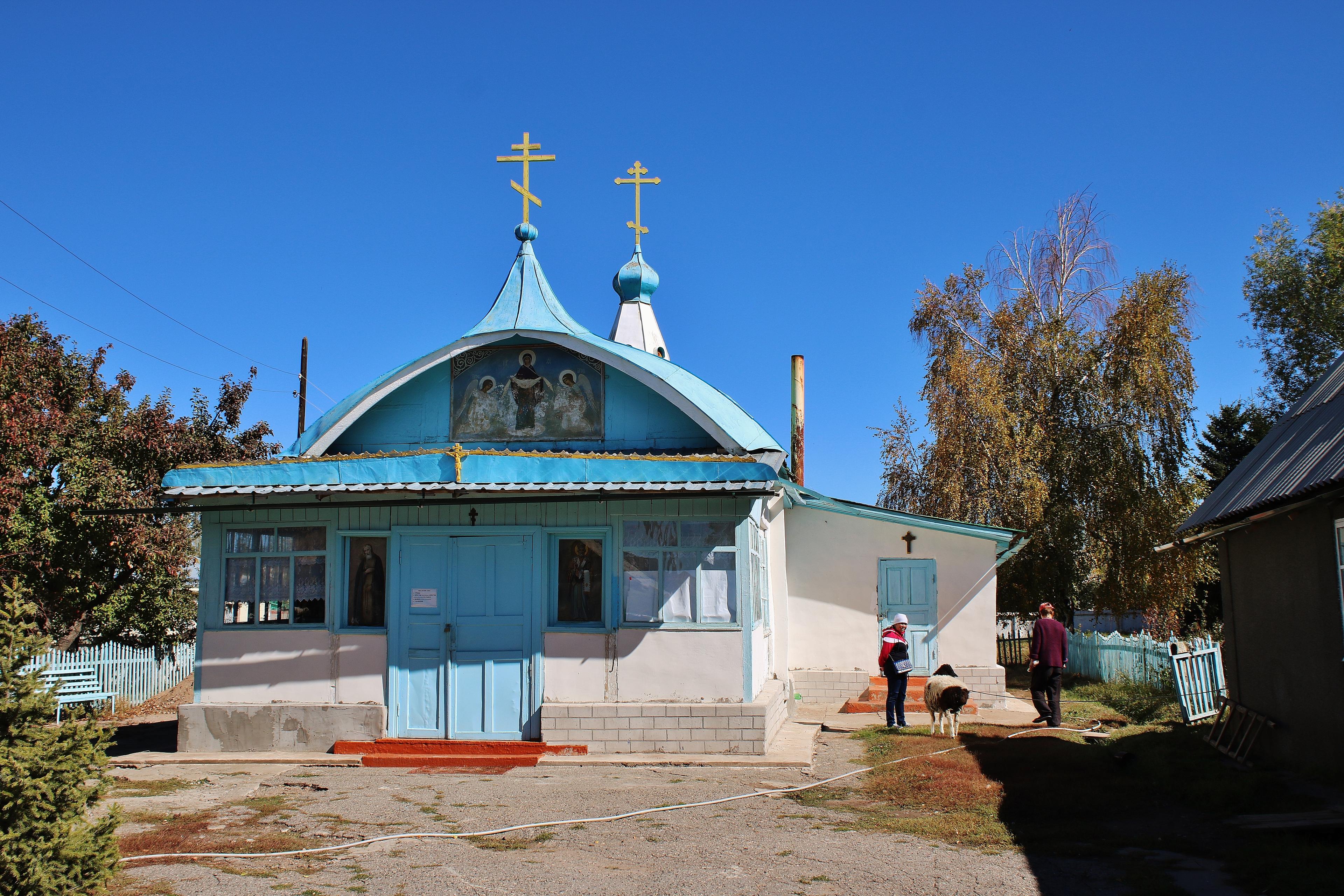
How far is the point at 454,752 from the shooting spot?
37.0ft

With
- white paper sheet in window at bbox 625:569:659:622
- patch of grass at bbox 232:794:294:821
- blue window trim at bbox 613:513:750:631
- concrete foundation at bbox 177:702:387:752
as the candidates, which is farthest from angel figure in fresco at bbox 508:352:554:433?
patch of grass at bbox 232:794:294:821

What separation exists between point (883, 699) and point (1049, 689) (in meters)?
2.98

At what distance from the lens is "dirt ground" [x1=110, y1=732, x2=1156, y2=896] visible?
21.1 ft

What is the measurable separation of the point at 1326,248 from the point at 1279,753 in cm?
2262

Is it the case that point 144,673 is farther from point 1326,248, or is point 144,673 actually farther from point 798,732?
point 1326,248

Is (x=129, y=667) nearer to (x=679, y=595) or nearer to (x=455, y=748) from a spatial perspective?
(x=455, y=748)

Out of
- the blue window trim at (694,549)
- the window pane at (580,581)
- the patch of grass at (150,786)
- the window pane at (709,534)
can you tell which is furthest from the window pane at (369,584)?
the window pane at (709,534)

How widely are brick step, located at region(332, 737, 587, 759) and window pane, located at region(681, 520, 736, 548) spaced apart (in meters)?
2.50

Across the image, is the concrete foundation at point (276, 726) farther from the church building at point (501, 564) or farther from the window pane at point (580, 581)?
the window pane at point (580, 581)

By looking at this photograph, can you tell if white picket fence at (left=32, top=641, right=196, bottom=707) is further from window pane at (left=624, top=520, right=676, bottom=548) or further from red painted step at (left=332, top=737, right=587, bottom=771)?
window pane at (left=624, top=520, right=676, bottom=548)

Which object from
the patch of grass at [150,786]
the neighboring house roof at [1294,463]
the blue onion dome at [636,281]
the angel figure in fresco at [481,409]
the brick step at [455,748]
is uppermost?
the blue onion dome at [636,281]

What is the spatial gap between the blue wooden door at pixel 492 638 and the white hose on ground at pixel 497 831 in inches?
126

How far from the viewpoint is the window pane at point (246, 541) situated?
477 inches

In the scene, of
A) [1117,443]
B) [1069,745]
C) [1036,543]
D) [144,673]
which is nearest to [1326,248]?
[1117,443]
